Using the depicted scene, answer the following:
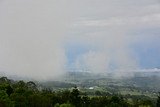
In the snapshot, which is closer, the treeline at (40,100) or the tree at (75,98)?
the treeline at (40,100)

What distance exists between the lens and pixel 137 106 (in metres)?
151

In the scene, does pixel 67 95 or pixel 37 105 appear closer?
pixel 37 105

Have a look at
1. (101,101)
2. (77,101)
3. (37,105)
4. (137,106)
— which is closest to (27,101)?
(37,105)

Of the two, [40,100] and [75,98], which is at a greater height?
[75,98]

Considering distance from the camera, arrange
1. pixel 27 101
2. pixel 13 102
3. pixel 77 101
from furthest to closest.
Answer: pixel 77 101
pixel 27 101
pixel 13 102

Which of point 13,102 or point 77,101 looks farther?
point 77,101

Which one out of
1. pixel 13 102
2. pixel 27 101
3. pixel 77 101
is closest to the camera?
pixel 13 102

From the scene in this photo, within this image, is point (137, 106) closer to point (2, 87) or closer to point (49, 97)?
point (49, 97)

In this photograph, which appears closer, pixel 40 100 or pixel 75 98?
pixel 40 100

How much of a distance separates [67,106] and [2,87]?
86.4ft

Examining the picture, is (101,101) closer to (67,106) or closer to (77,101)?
(77,101)

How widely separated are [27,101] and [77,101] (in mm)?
22423

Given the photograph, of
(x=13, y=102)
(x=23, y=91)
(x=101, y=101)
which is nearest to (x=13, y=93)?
(x=23, y=91)

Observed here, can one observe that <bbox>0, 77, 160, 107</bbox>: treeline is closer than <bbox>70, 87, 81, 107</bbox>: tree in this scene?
Yes
